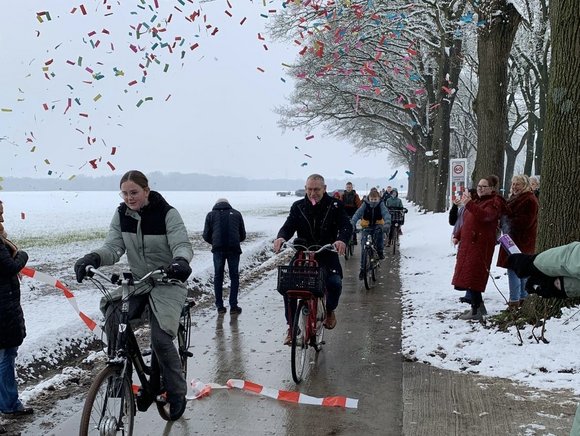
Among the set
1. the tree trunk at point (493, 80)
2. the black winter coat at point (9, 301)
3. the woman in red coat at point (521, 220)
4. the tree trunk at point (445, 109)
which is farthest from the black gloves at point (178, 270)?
the tree trunk at point (445, 109)

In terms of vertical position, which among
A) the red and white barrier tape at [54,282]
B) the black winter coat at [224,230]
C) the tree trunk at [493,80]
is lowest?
the red and white barrier tape at [54,282]

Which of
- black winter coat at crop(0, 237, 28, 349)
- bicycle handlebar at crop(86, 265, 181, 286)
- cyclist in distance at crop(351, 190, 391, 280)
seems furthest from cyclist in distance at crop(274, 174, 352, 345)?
cyclist in distance at crop(351, 190, 391, 280)

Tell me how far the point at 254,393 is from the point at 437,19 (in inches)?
570

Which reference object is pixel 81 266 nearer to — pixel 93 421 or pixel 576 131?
pixel 93 421

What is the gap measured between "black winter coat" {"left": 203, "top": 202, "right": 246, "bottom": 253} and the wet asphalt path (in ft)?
3.49

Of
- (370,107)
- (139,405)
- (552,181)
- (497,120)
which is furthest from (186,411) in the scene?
(370,107)

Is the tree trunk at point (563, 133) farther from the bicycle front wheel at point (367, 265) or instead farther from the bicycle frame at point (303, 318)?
the bicycle front wheel at point (367, 265)

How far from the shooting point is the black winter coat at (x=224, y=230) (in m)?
9.32

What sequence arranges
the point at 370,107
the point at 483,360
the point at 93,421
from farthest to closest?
1. the point at 370,107
2. the point at 483,360
3. the point at 93,421

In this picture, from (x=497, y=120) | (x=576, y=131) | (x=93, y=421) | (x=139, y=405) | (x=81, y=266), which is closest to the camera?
(x=93, y=421)

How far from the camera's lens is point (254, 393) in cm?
527

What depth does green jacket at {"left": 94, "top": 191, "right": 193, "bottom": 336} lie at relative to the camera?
14.0 ft

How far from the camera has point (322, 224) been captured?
6418 millimetres

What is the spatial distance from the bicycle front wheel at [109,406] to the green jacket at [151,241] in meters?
0.56
